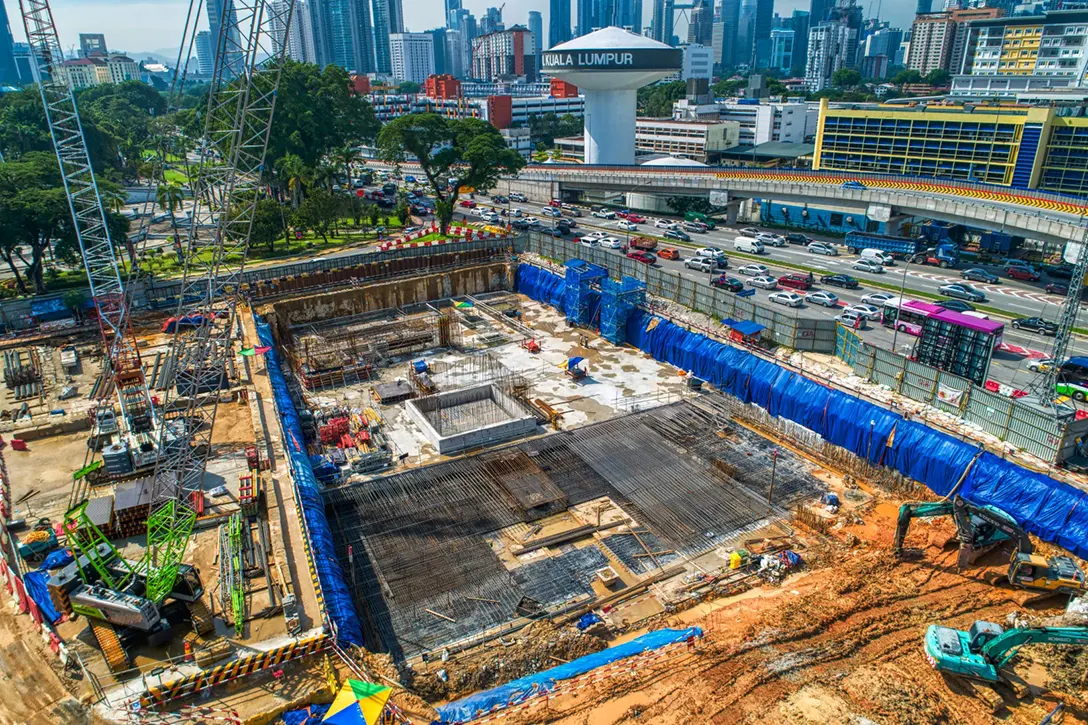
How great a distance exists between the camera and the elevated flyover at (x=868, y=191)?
51500 millimetres

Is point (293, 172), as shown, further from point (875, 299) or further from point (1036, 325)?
point (1036, 325)

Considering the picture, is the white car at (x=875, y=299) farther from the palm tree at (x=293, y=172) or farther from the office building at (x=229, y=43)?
the palm tree at (x=293, y=172)

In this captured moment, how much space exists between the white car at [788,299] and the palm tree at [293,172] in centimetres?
4654

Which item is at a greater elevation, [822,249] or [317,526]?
[822,249]

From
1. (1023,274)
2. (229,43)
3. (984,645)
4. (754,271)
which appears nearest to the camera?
(984,645)

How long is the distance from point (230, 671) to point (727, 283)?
4036cm

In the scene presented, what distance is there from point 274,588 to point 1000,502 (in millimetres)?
25105

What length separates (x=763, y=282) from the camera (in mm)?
50750

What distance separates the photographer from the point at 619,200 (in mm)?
85688

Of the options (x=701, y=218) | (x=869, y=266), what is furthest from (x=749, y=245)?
(x=701, y=218)

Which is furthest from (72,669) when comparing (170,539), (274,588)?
(274,588)

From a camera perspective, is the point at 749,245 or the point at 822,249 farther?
the point at 822,249

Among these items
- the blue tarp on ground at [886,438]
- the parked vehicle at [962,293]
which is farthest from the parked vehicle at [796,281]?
the blue tarp on ground at [886,438]

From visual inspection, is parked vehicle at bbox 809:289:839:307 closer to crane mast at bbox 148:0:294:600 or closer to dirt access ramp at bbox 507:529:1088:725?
dirt access ramp at bbox 507:529:1088:725
